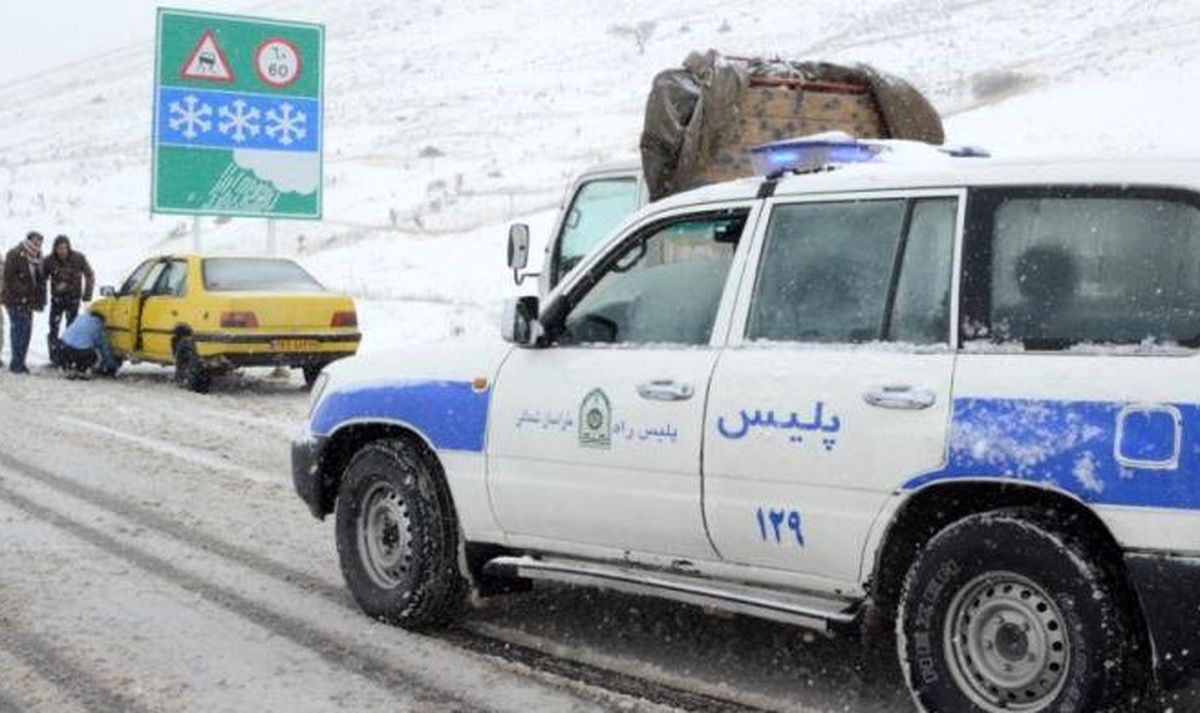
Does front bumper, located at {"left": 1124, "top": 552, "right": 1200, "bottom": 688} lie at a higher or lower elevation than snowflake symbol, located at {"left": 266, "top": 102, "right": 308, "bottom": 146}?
lower

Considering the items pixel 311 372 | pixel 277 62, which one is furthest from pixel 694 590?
pixel 277 62

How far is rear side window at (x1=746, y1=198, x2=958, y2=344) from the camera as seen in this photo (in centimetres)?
441

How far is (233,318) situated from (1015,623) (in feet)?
36.6

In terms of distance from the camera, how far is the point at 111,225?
43.4 metres

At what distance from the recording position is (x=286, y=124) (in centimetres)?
2031

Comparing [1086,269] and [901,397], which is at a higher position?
[1086,269]

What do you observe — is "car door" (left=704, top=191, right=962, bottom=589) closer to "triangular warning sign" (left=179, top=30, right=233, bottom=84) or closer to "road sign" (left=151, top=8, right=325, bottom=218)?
"road sign" (left=151, top=8, right=325, bottom=218)

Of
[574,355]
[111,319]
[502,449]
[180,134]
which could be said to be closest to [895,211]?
[574,355]

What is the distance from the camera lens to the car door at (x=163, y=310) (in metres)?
14.7

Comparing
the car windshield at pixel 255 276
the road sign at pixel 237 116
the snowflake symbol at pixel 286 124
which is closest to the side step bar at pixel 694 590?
the car windshield at pixel 255 276

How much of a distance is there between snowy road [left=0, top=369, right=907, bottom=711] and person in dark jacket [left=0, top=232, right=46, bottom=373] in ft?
28.8

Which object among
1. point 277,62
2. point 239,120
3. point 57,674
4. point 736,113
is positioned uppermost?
point 277,62

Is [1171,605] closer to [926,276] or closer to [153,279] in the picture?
[926,276]

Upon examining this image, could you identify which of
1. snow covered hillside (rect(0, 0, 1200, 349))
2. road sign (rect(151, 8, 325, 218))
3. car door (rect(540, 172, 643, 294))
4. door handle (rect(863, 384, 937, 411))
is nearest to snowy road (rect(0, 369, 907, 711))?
door handle (rect(863, 384, 937, 411))
